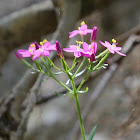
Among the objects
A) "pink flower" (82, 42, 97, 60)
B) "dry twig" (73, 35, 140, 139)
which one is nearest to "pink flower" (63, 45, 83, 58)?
"pink flower" (82, 42, 97, 60)

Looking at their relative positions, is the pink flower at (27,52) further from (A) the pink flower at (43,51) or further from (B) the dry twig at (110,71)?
(B) the dry twig at (110,71)

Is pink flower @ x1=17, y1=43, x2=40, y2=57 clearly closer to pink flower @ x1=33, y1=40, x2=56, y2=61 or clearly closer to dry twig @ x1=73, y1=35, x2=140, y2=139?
pink flower @ x1=33, y1=40, x2=56, y2=61

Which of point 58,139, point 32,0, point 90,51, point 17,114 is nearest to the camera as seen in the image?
point 90,51

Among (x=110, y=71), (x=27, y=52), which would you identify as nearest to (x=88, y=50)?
(x=27, y=52)

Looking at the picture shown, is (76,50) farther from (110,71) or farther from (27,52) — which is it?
(110,71)

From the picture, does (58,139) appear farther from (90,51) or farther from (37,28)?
(90,51)

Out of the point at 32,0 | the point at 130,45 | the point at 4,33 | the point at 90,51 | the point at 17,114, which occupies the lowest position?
the point at 90,51

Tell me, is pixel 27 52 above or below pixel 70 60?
below

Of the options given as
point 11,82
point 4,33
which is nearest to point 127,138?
point 4,33
